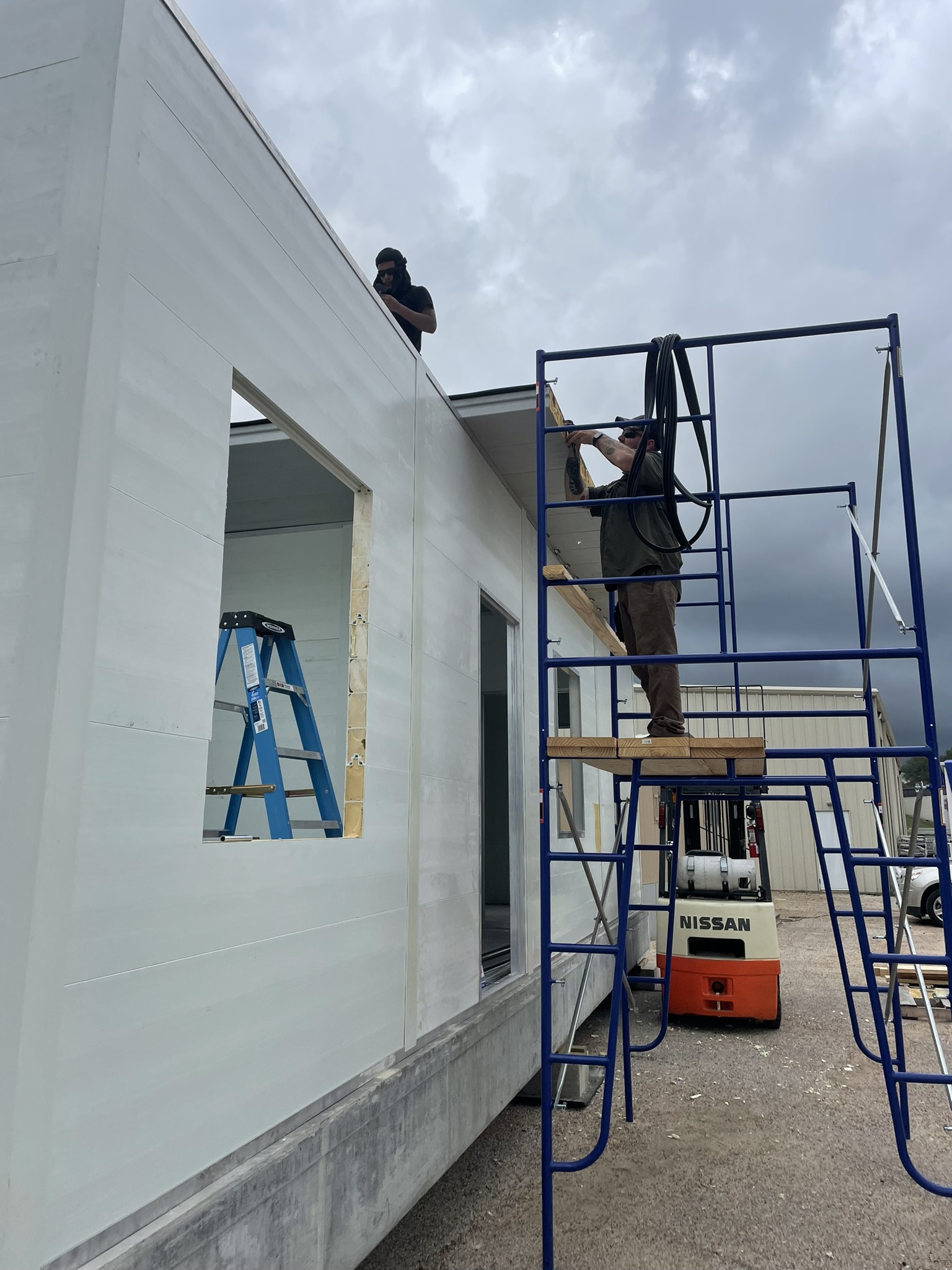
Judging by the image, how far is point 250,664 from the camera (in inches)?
142

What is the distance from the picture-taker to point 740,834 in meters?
9.50

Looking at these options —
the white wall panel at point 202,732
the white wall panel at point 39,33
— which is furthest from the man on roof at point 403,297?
the white wall panel at point 39,33

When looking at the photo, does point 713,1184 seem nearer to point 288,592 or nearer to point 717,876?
point 288,592

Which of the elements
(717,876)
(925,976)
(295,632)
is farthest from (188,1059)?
(925,976)

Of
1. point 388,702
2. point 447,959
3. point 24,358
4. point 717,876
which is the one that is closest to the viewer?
point 24,358

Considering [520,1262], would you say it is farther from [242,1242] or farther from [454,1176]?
[242,1242]

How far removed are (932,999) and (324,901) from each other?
856cm

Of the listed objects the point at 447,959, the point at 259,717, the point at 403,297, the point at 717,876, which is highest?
the point at 403,297

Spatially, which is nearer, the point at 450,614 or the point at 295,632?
the point at 450,614

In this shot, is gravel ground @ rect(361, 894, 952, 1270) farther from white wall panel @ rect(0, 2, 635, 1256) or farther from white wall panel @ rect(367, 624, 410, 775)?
white wall panel @ rect(367, 624, 410, 775)

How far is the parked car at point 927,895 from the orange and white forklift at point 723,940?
699 cm

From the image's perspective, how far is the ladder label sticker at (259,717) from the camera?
3.44 metres

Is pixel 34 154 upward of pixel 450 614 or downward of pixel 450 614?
upward

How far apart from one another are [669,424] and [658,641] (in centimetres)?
112
